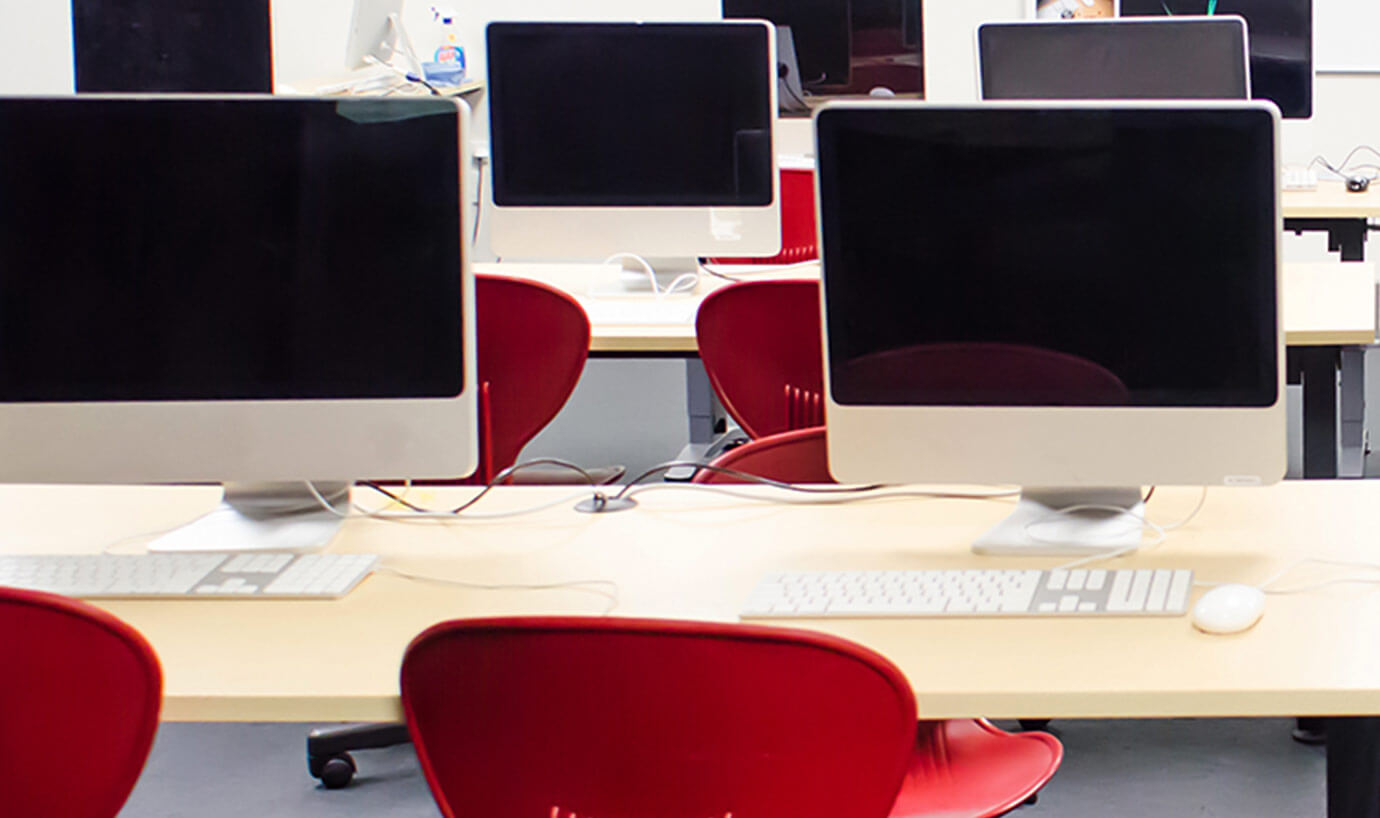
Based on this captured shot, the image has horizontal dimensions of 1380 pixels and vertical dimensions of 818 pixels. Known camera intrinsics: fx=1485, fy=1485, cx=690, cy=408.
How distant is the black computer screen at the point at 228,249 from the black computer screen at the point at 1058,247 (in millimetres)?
426

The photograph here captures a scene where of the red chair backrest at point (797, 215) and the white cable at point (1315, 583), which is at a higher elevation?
the red chair backrest at point (797, 215)

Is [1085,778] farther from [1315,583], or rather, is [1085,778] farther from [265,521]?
[265,521]

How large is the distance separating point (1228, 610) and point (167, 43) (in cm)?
398

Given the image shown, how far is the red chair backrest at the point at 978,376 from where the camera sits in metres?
1.48

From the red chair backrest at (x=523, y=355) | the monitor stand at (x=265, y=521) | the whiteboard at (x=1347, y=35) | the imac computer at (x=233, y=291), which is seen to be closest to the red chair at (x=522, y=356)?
the red chair backrest at (x=523, y=355)

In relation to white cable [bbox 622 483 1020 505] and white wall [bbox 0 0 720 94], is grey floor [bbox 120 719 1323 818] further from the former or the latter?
white wall [bbox 0 0 720 94]

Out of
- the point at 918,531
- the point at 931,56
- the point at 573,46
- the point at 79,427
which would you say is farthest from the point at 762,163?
the point at 931,56

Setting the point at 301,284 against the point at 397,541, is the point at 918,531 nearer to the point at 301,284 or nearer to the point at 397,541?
the point at 397,541

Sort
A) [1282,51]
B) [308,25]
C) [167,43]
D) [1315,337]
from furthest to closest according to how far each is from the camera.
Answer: [308,25] < [167,43] < [1282,51] < [1315,337]

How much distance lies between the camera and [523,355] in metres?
2.54

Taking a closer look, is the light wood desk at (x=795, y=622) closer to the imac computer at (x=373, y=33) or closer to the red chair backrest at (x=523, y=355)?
the red chair backrest at (x=523, y=355)

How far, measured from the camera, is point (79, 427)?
1.57m

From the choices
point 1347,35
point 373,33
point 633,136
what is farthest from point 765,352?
point 1347,35

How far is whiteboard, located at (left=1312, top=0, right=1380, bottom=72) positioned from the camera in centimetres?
547
